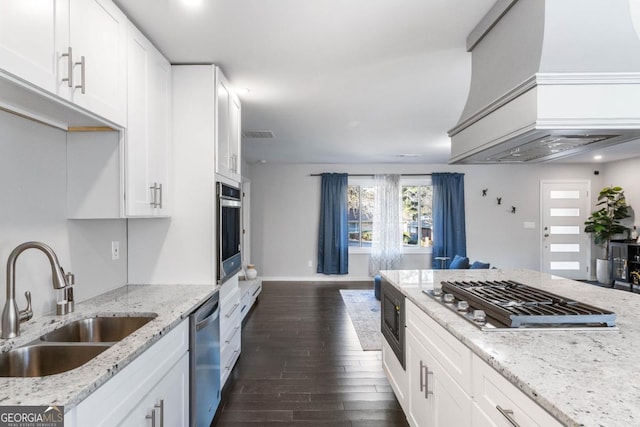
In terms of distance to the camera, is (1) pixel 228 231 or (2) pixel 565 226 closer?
(1) pixel 228 231

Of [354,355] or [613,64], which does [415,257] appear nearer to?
[354,355]

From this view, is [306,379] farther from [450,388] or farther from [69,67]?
[69,67]

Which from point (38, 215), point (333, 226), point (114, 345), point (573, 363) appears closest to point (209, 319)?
point (114, 345)

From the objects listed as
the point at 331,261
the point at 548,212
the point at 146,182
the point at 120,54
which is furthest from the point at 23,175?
the point at 548,212

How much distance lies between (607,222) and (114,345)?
27.4 feet

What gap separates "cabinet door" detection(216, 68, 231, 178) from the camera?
256cm

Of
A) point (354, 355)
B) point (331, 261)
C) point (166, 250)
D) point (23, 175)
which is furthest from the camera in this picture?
point (331, 261)

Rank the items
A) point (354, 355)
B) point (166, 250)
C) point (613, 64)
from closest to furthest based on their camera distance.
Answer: point (613, 64) → point (166, 250) → point (354, 355)

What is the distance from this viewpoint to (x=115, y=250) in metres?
2.31

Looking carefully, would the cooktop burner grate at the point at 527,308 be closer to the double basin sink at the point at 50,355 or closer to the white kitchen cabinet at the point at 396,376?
the white kitchen cabinet at the point at 396,376

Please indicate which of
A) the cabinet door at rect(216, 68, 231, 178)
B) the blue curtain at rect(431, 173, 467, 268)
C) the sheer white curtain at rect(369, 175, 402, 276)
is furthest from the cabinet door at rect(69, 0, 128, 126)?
the blue curtain at rect(431, 173, 467, 268)

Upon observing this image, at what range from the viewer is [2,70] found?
3.51ft

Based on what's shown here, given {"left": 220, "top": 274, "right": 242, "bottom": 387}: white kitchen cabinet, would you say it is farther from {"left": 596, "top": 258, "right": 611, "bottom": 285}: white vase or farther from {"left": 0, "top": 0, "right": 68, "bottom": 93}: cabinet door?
{"left": 596, "top": 258, "right": 611, "bottom": 285}: white vase

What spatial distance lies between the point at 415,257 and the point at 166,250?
19.4 ft
